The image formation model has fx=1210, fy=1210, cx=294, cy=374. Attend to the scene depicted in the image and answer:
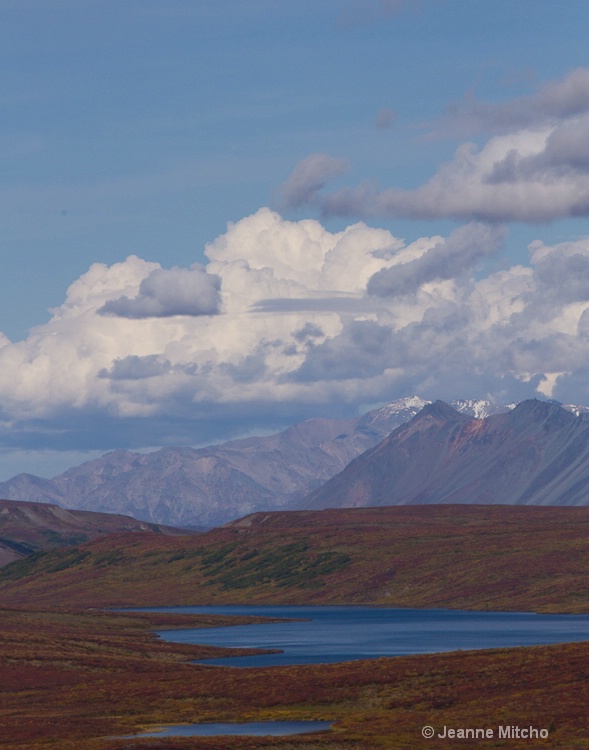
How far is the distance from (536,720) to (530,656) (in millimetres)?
36422

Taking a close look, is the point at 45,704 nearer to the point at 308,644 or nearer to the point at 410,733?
the point at 410,733

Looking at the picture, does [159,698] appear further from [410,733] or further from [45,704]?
[410,733]

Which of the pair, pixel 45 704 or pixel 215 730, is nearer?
pixel 215 730

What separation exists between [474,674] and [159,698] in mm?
32857

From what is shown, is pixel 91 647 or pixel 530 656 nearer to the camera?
pixel 530 656

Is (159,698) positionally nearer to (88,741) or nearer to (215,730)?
(215,730)

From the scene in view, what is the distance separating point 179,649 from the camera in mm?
187750

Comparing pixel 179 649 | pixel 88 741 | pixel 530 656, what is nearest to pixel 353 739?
pixel 88 741

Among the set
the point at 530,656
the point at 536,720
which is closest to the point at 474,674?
the point at 530,656

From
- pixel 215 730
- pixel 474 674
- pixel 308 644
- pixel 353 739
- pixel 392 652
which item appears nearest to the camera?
pixel 353 739

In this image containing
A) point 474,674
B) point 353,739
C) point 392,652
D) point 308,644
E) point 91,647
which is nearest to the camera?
point 353,739

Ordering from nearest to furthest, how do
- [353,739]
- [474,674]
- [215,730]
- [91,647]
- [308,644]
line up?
1. [353,739]
2. [215,730]
3. [474,674]
4. [91,647]
5. [308,644]

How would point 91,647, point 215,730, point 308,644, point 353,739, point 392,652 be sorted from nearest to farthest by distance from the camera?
point 353,739, point 215,730, point 392,652, point 91,647, point 308,644

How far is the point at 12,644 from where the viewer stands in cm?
18138
